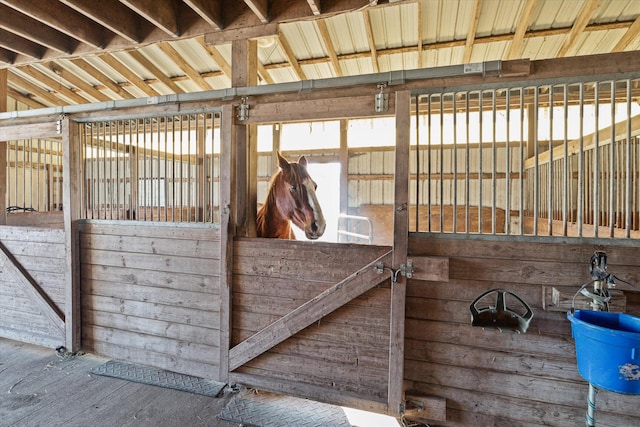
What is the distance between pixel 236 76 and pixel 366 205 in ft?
15.5

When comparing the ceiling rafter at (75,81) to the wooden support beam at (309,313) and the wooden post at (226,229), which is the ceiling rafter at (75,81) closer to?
the wooden post at (226,229)

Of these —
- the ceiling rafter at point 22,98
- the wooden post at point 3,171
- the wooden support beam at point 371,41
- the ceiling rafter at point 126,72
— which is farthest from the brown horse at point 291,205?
the ceiling rafter at point 22,98

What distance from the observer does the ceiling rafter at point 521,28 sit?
321 centimetres

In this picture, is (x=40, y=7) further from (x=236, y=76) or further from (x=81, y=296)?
(x=81, y=296)

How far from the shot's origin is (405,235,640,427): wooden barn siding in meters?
1.64

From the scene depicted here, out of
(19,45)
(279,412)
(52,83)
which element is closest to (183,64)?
(19,45)

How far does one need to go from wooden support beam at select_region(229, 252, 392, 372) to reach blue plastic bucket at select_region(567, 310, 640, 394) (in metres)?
0.93

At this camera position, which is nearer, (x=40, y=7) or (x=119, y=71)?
(x=40, y=7)

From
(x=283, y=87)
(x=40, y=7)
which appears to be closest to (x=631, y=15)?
(x=283, y=87)

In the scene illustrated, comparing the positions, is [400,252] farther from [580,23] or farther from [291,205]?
[580,23]

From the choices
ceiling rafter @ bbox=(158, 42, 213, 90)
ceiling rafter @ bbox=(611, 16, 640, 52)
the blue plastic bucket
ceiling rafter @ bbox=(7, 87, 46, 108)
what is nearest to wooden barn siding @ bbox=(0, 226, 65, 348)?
ceiling rafter @ bbox=(158, 42, 213, 90)

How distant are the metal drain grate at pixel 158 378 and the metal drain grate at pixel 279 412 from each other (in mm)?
228

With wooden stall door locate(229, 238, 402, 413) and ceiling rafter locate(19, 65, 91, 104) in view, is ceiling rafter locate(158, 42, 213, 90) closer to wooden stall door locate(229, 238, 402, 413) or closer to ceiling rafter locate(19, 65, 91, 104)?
ceiling rafter locate(19, 65, 91, 104)

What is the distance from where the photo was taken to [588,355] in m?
1.33
